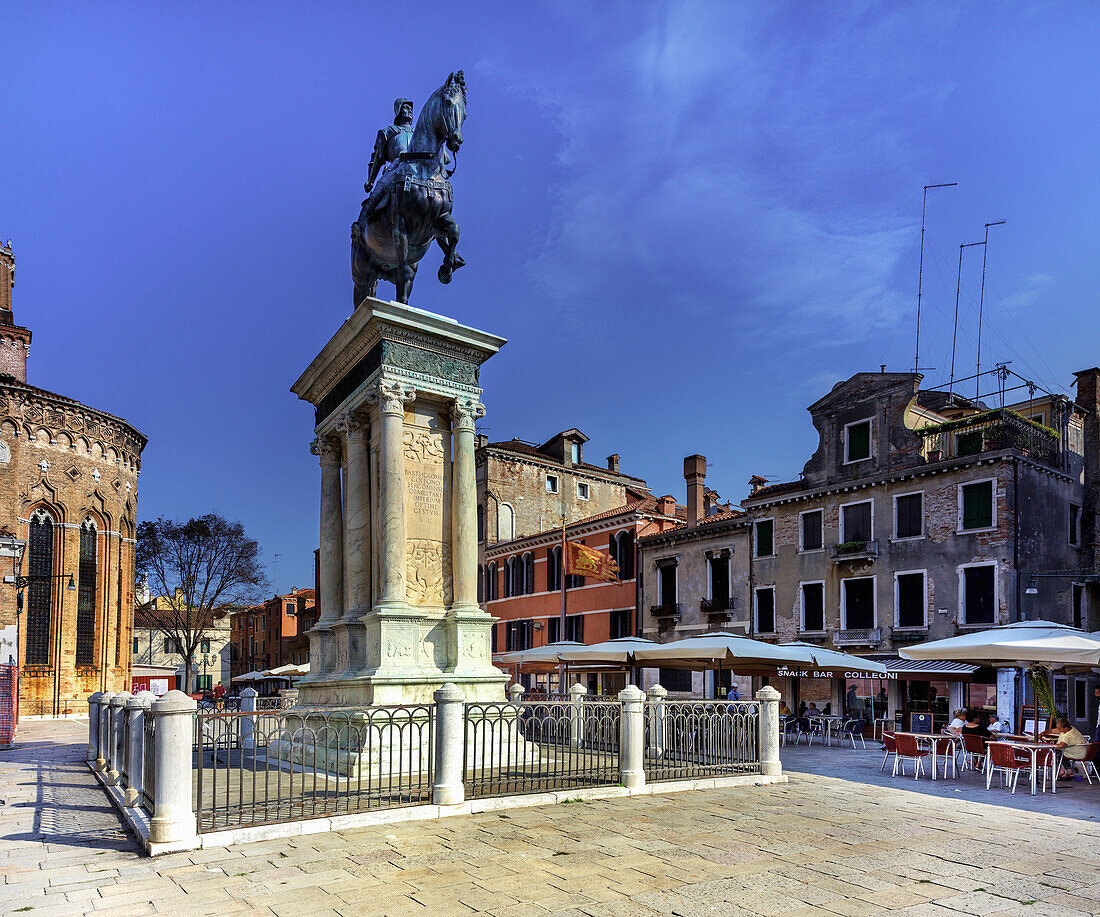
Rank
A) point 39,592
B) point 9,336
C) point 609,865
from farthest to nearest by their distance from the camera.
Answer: point 9,336, point 39,592, point 609,865

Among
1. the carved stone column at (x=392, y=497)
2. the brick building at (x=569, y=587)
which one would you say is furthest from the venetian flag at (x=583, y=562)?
the carved stone column at (x=392, y=497)

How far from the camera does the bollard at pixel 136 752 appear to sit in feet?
31.6

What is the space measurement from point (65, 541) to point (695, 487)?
30.5 meters

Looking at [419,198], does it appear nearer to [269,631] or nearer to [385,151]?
[385,151]

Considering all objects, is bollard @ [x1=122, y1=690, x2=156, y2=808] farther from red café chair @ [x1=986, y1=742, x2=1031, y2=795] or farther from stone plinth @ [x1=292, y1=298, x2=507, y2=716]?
red café chair @ [x1=986, y1=742, x2=1031, y2=795]

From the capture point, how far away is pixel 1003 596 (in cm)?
2336

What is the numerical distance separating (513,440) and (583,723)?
35.7 metres

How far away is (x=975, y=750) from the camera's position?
14.5 metres

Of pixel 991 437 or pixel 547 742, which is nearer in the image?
pixel 547 742

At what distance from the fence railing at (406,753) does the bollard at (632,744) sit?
16 mm

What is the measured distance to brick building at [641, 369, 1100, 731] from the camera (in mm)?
23875

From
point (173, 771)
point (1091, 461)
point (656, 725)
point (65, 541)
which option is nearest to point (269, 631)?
point (65, 541)

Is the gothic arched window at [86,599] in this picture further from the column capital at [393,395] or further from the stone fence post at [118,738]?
the column capital at [393,395]

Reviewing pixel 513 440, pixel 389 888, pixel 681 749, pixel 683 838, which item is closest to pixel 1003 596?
pixel 681 749
